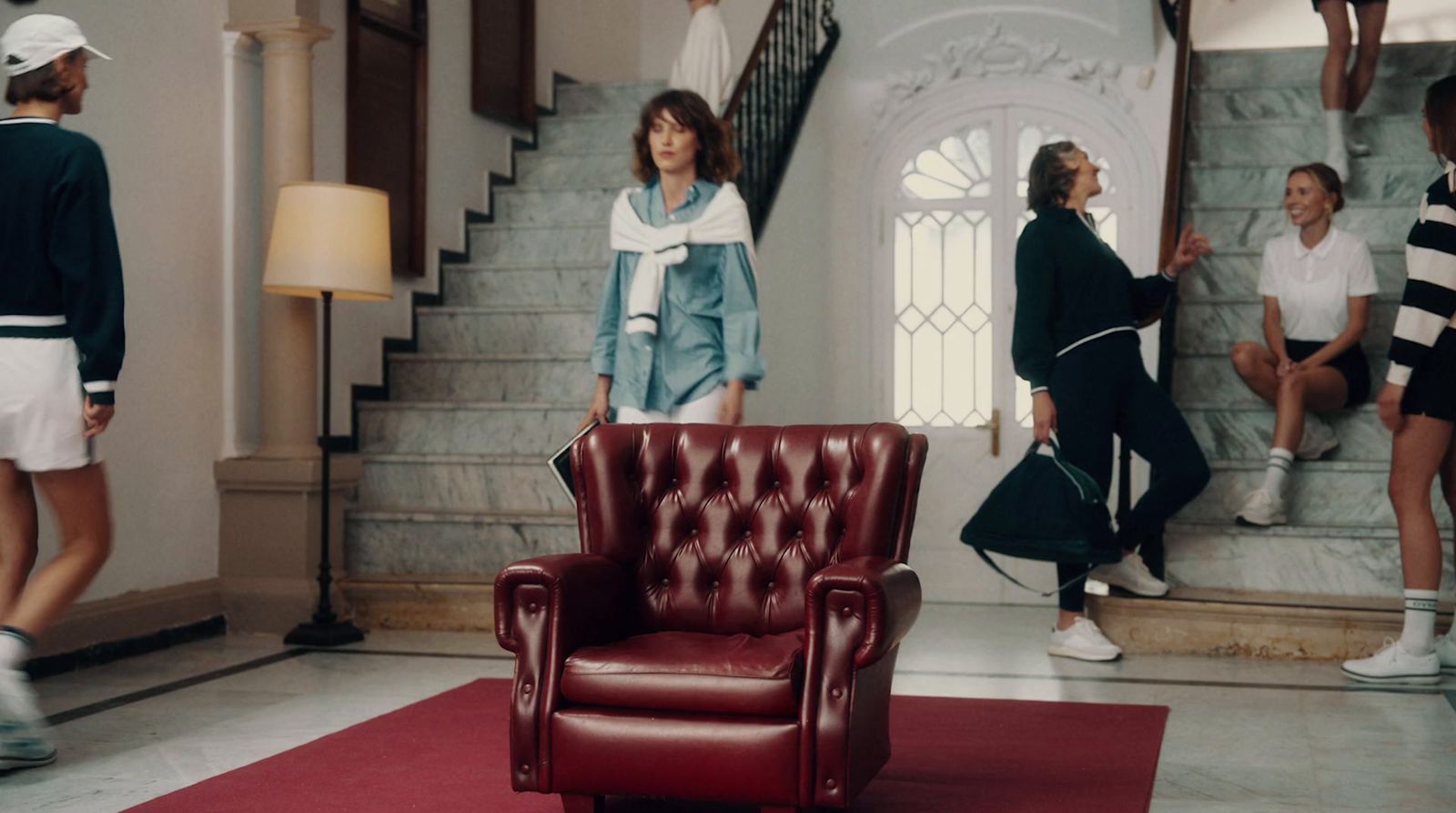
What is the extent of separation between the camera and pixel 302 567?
559 centimetres

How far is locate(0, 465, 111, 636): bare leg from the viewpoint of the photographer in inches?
140

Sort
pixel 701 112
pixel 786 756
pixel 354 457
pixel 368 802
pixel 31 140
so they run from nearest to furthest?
pixel 786 756 < pixel 368 802 < pixel 31 140 < pixel 701 112 < pixel 354 457

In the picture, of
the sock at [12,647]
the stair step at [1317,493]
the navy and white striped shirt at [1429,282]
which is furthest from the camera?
the stair step at [1317,493]

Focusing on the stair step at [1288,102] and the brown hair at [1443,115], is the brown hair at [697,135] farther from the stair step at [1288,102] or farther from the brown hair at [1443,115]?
the stair step at [1288,102]

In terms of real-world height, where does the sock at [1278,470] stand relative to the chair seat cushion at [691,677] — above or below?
above

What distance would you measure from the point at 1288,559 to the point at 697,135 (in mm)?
2651

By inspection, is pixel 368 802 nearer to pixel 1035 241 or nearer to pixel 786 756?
pixel 786 756

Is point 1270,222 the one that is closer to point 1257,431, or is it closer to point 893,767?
point 1257,431

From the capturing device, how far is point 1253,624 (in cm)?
498

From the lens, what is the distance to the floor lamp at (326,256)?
17.3 feet

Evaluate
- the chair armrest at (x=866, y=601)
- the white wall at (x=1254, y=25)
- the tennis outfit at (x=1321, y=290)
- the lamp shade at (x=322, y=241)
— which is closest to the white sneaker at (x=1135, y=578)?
the tennis outfit at (x=1321, y=290)

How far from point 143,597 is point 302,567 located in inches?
22.8

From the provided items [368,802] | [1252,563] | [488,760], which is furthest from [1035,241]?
[368,802]

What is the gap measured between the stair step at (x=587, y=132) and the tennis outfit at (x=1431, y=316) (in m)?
4.26
